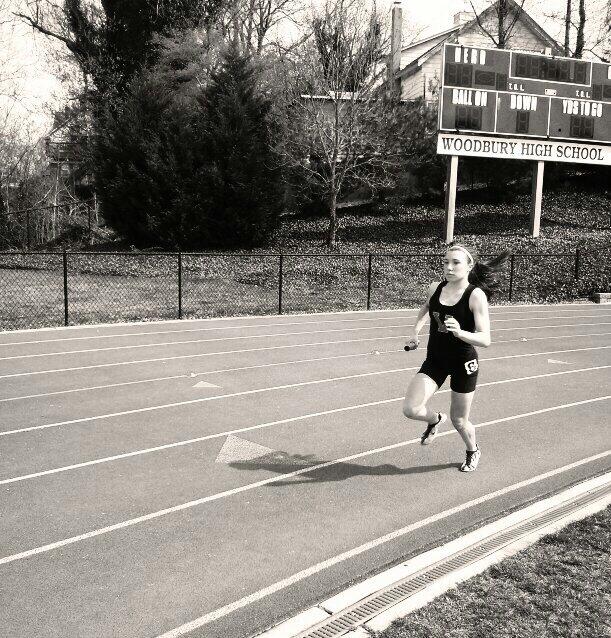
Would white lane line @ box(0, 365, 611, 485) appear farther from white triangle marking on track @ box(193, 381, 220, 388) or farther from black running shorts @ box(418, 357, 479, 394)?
black running shorts @ box(418, 357, 479, 394)

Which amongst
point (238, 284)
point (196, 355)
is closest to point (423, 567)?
point (196, 355)

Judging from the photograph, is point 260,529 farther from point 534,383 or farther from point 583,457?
point 534,383

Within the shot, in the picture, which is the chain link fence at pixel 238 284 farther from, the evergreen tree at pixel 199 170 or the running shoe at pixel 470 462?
the running shoe at pixel 470 462

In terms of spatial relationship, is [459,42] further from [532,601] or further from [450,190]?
[532,601]

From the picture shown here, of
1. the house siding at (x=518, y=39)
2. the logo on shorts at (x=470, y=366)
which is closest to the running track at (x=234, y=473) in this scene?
the logo on shorts at (x=470, y=366)

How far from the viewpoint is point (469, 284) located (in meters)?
6.43

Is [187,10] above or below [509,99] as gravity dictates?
above

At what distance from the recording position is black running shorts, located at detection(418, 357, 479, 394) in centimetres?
641

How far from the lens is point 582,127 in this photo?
26734 mm

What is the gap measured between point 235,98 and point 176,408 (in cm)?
2249

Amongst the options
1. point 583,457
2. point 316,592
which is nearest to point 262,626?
point 316,592

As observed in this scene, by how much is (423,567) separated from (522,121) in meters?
24.0

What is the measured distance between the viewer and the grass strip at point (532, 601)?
12.4 feet

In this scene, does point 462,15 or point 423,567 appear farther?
point 462,15
